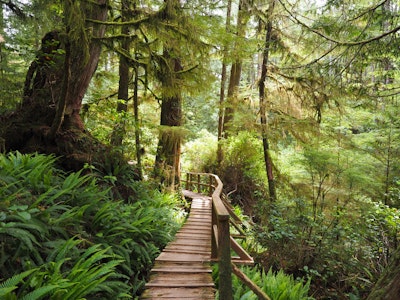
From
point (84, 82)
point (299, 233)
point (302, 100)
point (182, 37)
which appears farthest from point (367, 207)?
point (84, 82)

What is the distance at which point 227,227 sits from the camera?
134 inches

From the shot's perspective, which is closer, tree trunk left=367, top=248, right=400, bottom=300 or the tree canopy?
tree trunk left=367, top=248, right=400, bottom=300

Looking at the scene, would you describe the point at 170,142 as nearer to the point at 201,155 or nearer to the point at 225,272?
the point at 201,155

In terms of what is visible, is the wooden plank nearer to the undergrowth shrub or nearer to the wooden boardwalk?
the wooden boardwalk

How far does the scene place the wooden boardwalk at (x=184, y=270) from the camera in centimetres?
392

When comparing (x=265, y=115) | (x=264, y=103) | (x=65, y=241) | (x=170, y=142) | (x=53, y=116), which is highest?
(x=264, y=103)

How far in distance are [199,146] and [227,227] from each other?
12113 millimetres

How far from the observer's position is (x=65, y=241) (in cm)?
353

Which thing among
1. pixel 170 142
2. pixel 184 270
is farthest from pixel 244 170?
pixel 184 270

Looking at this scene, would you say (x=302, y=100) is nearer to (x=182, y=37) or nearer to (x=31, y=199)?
(x=182, y=37)

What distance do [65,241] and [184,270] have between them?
80.4 inches

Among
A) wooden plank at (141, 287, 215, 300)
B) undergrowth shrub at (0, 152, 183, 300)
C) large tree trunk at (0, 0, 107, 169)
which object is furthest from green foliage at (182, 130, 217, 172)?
wooden plank at (141, 287, 215, 300)

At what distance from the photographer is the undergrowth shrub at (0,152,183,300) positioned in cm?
285

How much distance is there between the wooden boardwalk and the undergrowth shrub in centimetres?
25
